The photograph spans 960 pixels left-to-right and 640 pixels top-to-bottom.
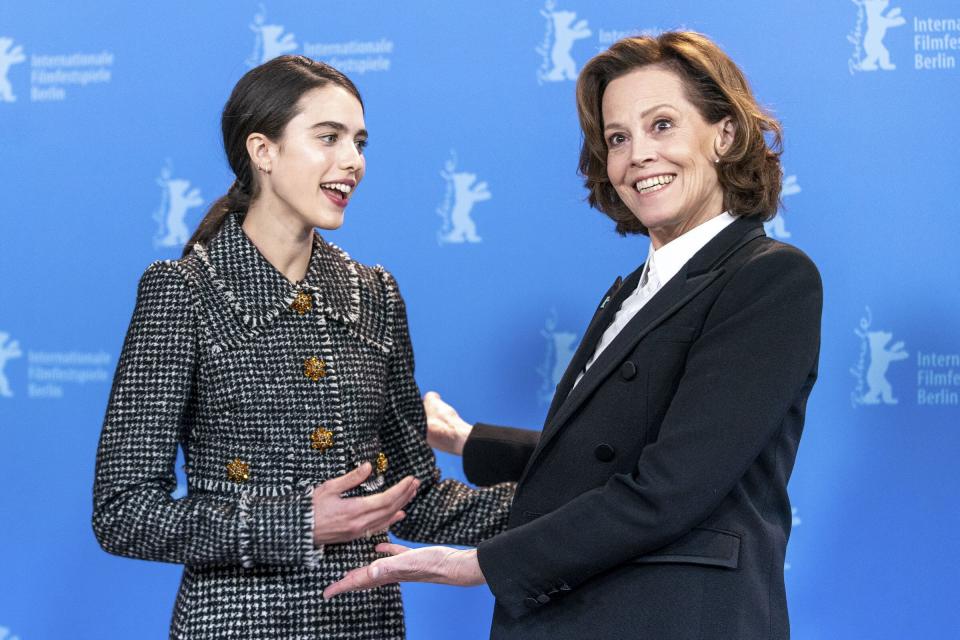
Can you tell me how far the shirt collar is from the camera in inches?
64.8

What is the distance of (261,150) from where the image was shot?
1.83 m

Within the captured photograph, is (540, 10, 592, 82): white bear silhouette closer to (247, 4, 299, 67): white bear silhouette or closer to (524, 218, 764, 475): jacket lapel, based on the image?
(247, 4, 299, 67): white bear silhouette

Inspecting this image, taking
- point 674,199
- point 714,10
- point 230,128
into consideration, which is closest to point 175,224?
point 230,128

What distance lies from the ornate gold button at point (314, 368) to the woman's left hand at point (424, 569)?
0.30 meters

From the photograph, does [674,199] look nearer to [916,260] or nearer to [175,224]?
[916,260]

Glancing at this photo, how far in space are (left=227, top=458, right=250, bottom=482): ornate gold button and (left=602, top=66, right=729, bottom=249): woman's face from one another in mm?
708

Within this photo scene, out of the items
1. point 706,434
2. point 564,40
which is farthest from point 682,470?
point 564,40

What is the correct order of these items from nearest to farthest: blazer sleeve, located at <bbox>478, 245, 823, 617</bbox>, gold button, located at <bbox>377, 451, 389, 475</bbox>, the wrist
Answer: blazer sleeve, located at <bbox>478, 245, 823, 617</bbox> < gold button, located at <bbox>377, 451, 389, 475</bbox> < the wrist

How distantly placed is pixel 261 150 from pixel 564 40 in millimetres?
1075

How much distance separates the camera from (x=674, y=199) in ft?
5.48

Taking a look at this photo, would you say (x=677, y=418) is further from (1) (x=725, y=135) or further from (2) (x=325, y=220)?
(2) (x=325, y=220)

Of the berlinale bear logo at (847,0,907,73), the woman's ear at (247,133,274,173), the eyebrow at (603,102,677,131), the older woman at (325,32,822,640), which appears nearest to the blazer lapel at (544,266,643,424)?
the older woman at (325,32,822,640)

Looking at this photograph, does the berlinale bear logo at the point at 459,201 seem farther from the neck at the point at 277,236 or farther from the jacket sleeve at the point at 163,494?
the jacket sleeve at the point at 163,494

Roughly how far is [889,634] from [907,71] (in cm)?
127
